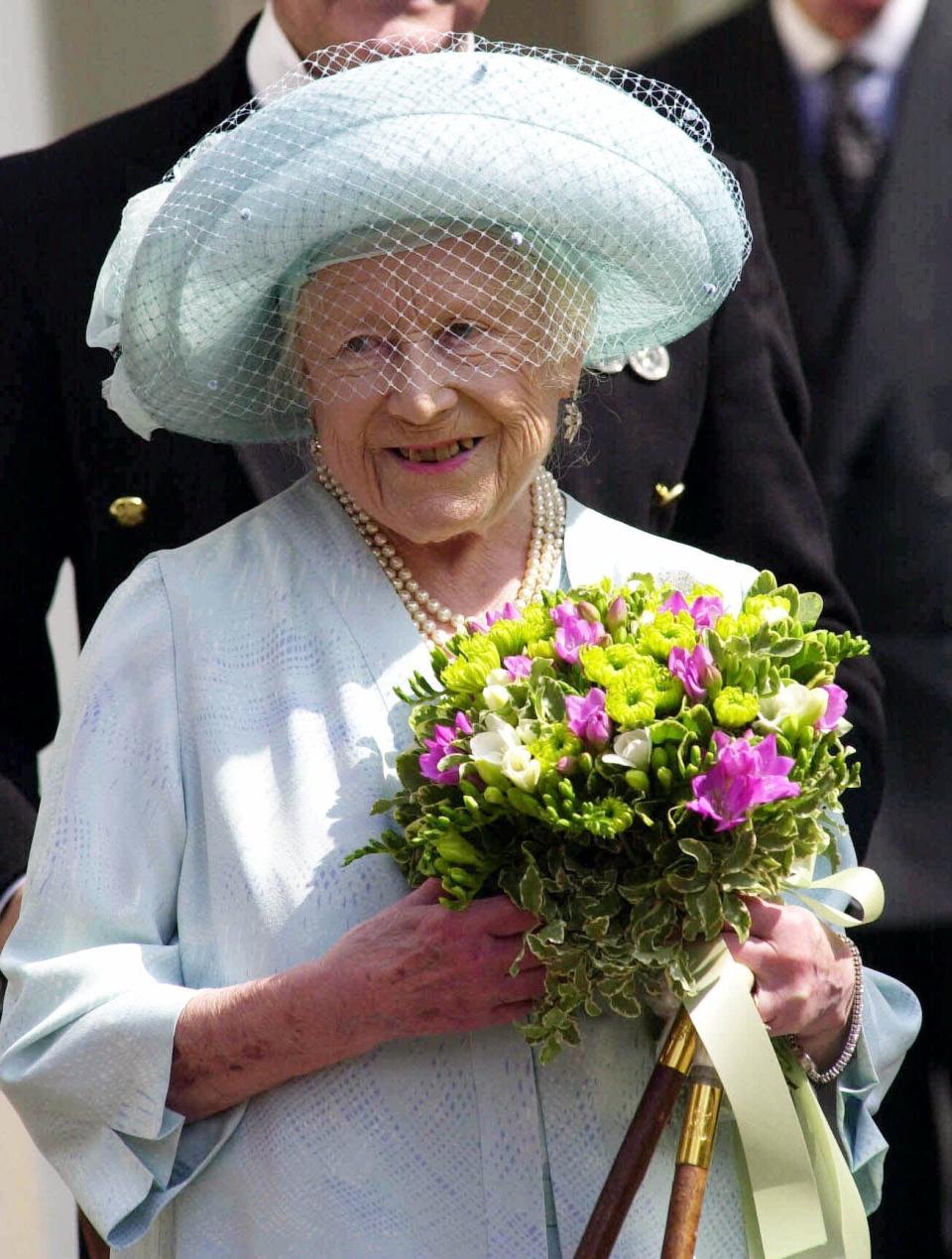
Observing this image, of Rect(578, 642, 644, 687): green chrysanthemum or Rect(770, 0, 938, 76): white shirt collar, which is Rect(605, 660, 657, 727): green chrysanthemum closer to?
Rect(578, 642, 644, 687): green chrysanthemum

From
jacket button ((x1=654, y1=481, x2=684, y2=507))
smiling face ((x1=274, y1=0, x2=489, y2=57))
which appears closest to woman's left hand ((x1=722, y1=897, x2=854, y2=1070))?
jacket button ((x1=654, y1=481, x2=684, y2=507))

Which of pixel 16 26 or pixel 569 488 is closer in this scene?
pixel 569 488

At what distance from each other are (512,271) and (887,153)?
1.65 metres

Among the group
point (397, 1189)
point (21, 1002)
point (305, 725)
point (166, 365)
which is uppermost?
point (166, 365)

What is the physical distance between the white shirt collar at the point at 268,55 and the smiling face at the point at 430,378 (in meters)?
0.84

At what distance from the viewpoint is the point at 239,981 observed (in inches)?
90.0

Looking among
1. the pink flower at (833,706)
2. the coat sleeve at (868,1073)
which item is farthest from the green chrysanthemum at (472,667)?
the coat sleeve at (868,1073)

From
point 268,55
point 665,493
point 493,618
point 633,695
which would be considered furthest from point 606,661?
point 268,55

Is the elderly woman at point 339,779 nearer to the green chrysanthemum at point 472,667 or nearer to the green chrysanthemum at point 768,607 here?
the green chrysanthemum at point 472,667

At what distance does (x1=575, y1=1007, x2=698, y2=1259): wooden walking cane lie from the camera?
216cm

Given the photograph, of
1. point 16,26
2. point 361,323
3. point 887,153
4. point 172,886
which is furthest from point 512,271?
point 16,26

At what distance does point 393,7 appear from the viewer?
2910 millimetres

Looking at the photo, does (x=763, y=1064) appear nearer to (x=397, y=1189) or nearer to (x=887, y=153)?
(x=397, y=1189)

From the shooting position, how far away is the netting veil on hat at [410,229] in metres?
2.27
